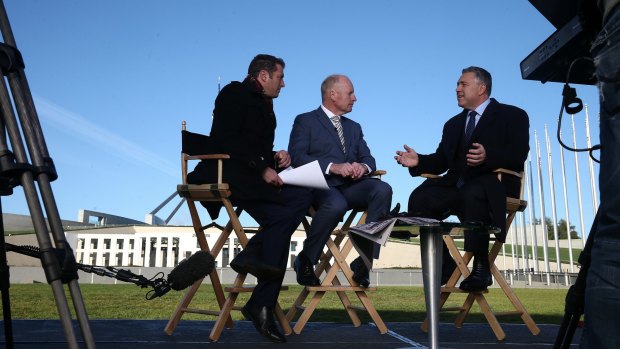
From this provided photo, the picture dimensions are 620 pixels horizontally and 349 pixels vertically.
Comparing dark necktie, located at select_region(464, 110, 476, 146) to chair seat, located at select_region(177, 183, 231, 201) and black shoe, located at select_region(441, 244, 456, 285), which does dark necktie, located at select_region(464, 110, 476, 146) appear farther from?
chair seat, located at select_region(177, 183, 231, 201)

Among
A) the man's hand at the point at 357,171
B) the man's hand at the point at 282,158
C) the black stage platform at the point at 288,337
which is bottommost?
the black stage platform at the point at 288,337

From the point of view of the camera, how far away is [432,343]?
7.04 ft

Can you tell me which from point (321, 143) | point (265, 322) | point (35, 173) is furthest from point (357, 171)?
point (35, 173)

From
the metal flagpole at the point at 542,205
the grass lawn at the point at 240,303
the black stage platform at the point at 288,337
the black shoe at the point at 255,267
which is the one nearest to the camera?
the black stage platform at the point at 288,337

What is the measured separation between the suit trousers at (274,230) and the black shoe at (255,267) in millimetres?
42

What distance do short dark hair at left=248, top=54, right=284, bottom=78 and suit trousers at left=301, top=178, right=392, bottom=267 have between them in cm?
92

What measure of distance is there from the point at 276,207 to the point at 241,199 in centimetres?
21

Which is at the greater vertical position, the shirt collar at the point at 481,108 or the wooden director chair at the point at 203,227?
the shirt collar at the point at 481,108

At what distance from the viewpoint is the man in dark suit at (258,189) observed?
320cm

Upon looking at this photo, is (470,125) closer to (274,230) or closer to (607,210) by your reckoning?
(274,230)

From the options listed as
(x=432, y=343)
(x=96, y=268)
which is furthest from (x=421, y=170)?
(x=96, y=268)

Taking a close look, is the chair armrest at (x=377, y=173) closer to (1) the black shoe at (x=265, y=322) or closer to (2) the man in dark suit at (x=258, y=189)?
(2) the man in dark suit at (x=258, y=189)

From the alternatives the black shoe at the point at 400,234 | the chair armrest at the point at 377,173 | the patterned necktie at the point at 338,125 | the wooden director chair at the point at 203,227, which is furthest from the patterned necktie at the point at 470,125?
the black shoe at the point at 400,234

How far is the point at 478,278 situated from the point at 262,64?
199 centimetres
